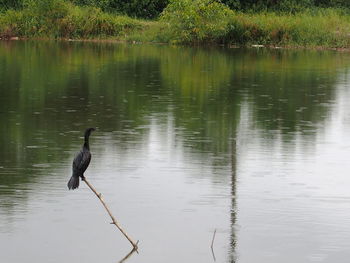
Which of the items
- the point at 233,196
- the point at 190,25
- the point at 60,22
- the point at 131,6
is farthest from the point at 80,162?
the point at 131,6

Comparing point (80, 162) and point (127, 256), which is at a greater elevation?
point (80, 162)

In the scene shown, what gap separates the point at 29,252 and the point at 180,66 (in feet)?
78.1

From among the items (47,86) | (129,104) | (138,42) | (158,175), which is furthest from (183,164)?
(138,42)

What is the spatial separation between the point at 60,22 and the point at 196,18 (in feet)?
26.2

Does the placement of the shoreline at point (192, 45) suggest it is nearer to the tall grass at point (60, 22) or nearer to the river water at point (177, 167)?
the tall grass at point (60, 22)

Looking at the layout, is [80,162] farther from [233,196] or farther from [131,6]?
→ [131,6]

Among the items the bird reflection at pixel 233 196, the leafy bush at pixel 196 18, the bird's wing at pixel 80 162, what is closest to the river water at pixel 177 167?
the bird reflection at pixel 233 196

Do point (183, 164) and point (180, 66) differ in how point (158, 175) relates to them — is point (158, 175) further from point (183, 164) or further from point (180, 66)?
point (180, 66)

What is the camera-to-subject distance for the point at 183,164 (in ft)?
51.3

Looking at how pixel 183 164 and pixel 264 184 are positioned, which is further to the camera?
pixel 183 164

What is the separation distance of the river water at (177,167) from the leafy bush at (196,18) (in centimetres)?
1516

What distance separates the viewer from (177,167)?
50.5 feet

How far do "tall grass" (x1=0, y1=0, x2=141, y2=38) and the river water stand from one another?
1867cm

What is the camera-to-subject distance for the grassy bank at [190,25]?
45.7m
